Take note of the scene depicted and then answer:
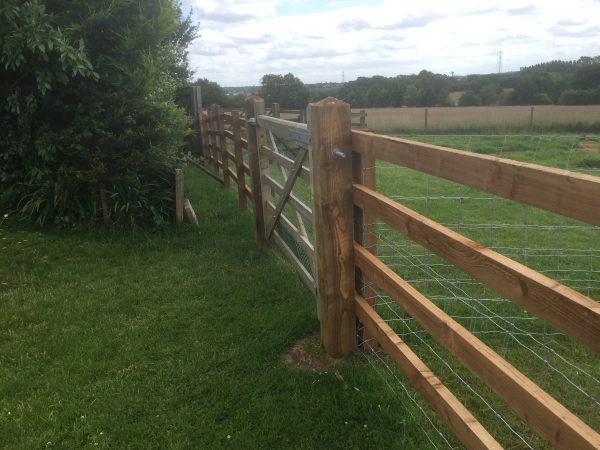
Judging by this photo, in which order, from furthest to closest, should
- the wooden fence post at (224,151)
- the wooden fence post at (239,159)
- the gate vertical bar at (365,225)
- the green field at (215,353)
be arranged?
the wooden fence post at (224,151)
the wooden fence post at (239,159)
the gate vertical bar at (365,225)
the green field at (215,353)

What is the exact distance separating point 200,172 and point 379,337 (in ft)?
31.2

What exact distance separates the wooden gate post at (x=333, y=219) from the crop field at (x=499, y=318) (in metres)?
0.22

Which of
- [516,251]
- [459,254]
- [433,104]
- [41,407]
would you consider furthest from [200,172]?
[433,104]

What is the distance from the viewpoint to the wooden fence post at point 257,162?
5324mm

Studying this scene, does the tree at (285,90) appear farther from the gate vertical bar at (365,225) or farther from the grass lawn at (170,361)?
the gate vertical bar at (365,225)

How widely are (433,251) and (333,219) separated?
94cm

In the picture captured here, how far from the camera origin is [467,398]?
3.04 metres

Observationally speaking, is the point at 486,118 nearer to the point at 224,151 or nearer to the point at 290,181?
the point at 224,151

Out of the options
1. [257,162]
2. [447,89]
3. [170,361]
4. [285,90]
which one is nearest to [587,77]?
[447,89]

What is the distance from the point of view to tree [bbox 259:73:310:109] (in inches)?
1024

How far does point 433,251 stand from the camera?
2.24 metres

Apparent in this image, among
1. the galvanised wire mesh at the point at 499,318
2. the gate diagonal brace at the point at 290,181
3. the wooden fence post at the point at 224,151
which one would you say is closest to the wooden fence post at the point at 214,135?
the wooden fence post at the point at 224,151

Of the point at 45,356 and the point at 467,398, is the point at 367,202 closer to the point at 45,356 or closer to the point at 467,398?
the point at 467,398

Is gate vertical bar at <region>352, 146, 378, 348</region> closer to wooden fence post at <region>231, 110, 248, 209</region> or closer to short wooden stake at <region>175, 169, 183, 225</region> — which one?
short wooden stake at <region>175, 169, 183, 225</region>
